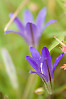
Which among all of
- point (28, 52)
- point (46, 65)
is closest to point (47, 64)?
point (46, 65)

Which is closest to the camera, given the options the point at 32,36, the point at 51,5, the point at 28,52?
the point at 32,36

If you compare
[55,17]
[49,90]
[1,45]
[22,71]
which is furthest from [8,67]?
[55,17]

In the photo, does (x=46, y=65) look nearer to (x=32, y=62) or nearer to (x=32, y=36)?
(x=32, y=62)

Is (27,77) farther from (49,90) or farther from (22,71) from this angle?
(49,90)

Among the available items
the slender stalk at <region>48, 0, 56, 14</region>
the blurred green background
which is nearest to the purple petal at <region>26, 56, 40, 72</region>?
the blurred green background

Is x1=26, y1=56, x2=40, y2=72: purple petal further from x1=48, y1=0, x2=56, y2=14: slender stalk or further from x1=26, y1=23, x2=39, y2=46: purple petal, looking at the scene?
x1=48, y1=0, x2=56, y2=14: slender stalk

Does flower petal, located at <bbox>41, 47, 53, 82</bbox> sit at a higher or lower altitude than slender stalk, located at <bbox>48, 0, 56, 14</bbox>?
lower

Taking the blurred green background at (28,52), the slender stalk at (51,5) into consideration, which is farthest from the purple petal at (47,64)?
the slender stalk at (51,5)

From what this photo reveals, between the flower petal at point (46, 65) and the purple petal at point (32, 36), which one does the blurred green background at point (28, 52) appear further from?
the flower petal at point (46, 65)

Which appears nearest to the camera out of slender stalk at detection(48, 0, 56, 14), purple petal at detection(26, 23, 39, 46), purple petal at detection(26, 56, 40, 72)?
purple petal at detection(26, 56, 40, 72)
